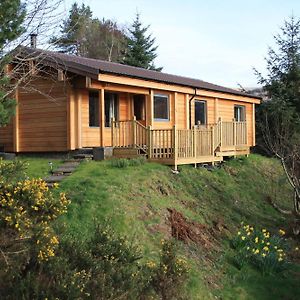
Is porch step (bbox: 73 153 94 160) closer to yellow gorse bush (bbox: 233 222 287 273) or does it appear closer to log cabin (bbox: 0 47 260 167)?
log cabin (bbox: 0 47 260 167)

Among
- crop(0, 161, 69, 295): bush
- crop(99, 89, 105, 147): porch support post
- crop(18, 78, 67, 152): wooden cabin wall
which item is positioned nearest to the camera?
crop(0, 161, 69, 295): bush

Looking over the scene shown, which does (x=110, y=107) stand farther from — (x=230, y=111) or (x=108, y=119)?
(x=230, y=111)

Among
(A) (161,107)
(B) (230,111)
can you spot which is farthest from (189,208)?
(B) (230,111)

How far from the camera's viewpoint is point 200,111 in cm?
2323

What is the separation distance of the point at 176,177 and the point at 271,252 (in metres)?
4.36

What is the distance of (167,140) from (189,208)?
324cm

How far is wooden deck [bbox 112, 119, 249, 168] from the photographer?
15.5m

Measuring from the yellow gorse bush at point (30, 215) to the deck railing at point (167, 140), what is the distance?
8556 millimetres

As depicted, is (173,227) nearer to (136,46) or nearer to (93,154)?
(93,154)

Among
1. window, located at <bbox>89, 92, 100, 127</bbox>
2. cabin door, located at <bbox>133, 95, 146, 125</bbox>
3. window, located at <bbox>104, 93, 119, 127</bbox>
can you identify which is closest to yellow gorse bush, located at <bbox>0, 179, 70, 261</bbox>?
window, located at <bbox>89, 92, 100, 127</bbox>

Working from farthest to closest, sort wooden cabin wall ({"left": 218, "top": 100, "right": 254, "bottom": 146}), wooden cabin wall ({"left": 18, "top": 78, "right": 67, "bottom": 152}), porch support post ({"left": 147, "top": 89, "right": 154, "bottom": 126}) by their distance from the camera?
wooden cabin wall ({"left": 218, "top": 100, "right": 254, "bottom": 146}) → porch support post ({"left": 147, "top": 89, "right": 154, "bottom": 126}) → wooden cabin wall ({"left": 18, "top": 78, "right": 67, "bottom": 152})

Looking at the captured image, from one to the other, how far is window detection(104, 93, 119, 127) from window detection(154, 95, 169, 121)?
1749 mm

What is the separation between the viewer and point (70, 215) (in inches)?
400

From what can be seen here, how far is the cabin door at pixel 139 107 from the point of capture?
19953 millimetres
